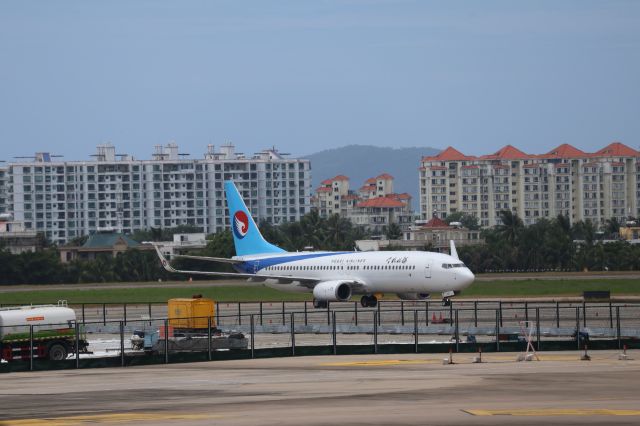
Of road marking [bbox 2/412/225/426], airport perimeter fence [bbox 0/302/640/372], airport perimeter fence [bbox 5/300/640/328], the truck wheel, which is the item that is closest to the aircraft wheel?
airport perimeter fence [bbox 5/300/640/328]

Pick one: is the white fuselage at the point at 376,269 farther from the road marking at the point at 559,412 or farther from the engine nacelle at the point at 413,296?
the road marking at the point at 559,412

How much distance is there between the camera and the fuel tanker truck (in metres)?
42.8

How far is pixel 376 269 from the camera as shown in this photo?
235ft

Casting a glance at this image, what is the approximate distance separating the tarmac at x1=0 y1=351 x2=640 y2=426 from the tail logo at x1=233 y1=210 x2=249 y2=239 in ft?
128

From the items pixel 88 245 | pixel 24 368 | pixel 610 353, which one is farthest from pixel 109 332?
pixel 88 245

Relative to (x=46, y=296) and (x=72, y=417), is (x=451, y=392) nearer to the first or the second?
(x=72, y=417)

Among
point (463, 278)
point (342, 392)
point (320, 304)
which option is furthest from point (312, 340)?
point (320, 304)

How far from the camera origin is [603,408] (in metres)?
26.5

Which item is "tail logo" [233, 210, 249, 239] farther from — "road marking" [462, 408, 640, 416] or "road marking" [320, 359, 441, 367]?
"road marking" [462, 408, 640, 416]

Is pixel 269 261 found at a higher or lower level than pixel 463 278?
higher

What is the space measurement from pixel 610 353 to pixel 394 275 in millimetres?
29537

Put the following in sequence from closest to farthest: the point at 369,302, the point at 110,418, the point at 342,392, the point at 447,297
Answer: the point at 110,418
the point at 342,392
the point at 447,297
the point at 369,302

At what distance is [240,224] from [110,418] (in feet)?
178

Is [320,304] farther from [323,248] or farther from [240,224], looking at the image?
[323,248]
